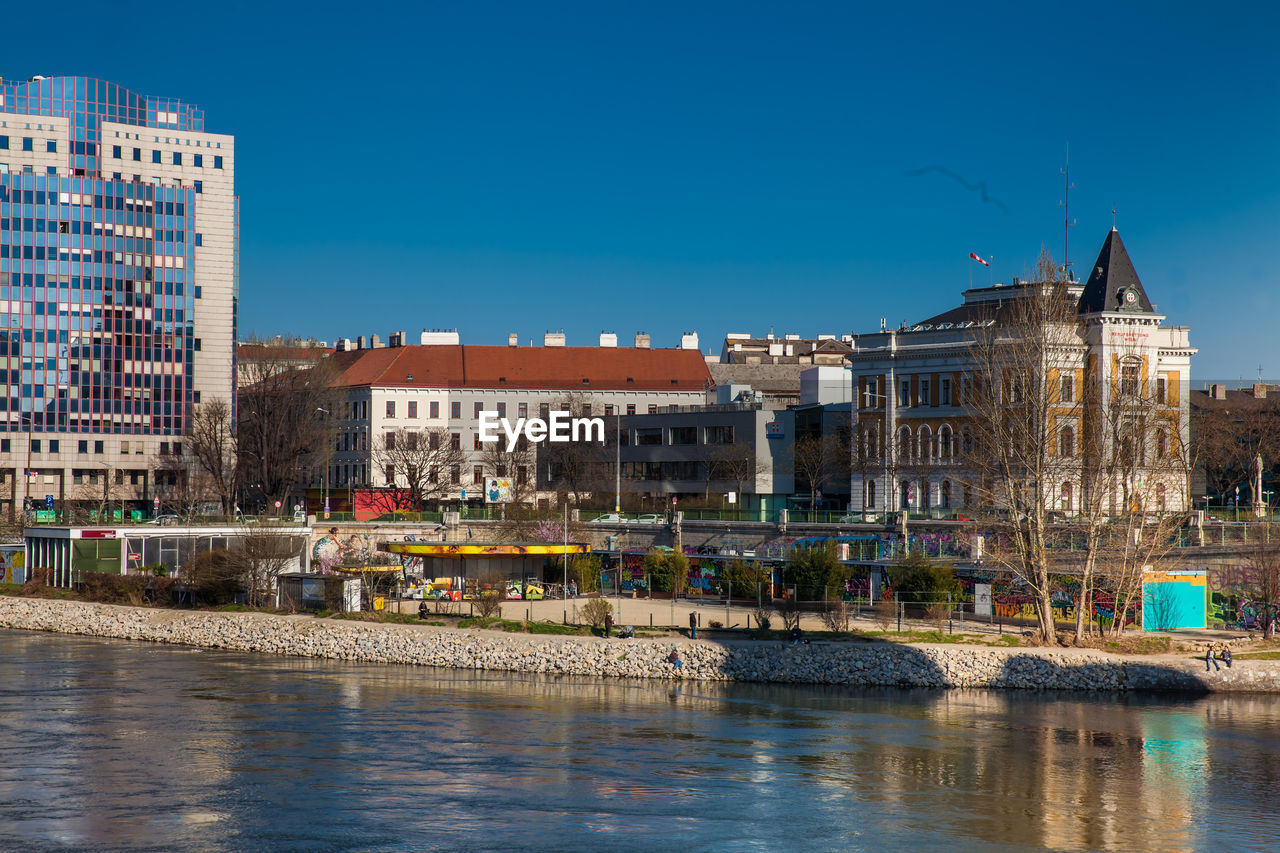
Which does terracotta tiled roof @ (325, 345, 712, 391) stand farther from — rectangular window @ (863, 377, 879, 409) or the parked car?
rectangular window @ (863, 377, 879, 409)

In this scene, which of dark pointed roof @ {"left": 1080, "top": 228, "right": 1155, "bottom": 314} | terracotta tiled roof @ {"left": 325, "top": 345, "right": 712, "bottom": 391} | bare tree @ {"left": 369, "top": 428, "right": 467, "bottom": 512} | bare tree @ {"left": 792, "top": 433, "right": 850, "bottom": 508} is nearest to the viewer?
dark pointed roof @ {"left": 1080, "top": 228, "right": 1155, "bottom": 314}

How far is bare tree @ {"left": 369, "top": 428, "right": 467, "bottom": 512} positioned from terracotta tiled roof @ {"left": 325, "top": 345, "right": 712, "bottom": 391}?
560 cm

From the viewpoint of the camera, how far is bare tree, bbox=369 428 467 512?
107812 mm

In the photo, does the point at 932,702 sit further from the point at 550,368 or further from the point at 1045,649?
the point at 550,368

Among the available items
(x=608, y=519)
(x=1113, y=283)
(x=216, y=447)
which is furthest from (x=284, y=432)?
(x=1113, y=283)

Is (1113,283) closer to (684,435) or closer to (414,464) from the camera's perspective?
(684,435)

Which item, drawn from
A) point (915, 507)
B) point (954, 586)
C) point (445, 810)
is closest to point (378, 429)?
point (915, 507)

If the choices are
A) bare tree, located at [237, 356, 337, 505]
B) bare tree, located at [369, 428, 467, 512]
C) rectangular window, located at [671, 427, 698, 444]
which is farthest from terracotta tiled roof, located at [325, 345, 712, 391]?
rectangular window, located at [671, 427, 698, 444]

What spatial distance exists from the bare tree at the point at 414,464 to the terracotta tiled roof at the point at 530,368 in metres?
5.60

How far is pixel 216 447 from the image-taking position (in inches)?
4304

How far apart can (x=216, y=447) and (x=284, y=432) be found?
570 centimetres

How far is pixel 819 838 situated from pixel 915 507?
185 feet

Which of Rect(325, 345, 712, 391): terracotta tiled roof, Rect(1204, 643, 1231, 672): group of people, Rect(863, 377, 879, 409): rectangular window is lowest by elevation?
Rect(1204, 643, 1231, 672): group of people

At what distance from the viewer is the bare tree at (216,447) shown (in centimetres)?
10806
